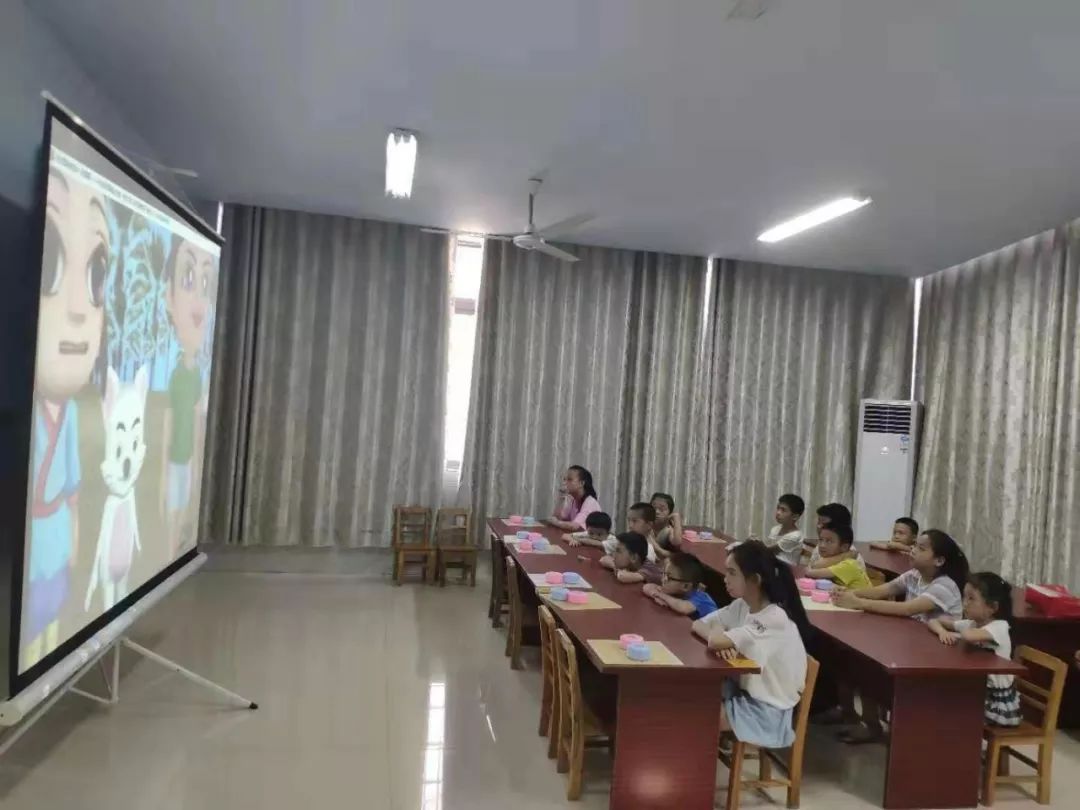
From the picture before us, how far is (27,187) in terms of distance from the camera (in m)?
3.12

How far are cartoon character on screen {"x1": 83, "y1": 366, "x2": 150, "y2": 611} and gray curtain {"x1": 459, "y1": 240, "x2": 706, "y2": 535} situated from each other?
374 centimetres

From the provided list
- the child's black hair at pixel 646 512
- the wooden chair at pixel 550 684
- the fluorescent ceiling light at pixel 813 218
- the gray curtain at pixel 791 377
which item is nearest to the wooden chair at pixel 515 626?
the wooden chair at pixel 550 684

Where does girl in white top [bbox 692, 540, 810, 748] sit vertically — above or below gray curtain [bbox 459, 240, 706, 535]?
below

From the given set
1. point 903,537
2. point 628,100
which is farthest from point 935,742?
point 628,100

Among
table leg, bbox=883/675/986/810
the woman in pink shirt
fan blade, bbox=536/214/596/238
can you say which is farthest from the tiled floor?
fan blade, bbox=536/214/596/238

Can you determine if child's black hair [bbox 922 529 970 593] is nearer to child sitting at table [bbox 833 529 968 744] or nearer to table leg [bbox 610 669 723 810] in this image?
child sitting at table [bbox 833 529 968 744]

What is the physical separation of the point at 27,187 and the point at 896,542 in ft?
18.9

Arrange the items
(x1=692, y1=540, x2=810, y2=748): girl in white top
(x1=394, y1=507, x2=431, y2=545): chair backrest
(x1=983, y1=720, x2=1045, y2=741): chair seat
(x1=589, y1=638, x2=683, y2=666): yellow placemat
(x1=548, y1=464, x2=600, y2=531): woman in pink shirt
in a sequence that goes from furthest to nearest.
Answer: (x1=394, y1=507, x2=431, y2=545): chair backrest
(x1=548, y1=464, x2=600, y2=531): woman in pink shirt
(x1=983, y1=720, x2=1045, y2=741): chair seat
(x1=692, y1=540, x2=810, y2=748): girl in white top
(x1=589, y1=638, x2=683, y2=666): yellow placemat

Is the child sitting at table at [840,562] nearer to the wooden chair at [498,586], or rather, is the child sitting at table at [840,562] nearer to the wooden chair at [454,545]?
the wooden chair at [498,586]

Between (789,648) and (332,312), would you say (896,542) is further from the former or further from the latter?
(332,312)

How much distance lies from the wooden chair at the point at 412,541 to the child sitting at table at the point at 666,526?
1.99 metres

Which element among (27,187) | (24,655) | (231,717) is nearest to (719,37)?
(27,187)

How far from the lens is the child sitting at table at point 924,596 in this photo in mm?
3572

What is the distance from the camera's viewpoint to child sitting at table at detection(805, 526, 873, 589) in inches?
164
